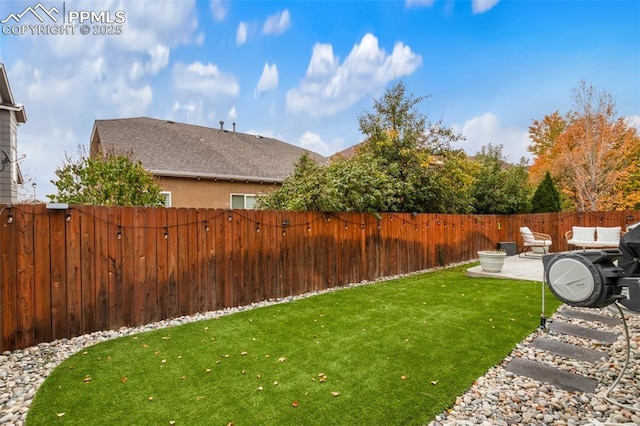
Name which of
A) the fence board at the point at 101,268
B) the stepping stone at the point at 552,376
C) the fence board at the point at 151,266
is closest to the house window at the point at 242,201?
the fence board at the point at 151,266

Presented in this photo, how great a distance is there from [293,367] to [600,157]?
19.0 metres

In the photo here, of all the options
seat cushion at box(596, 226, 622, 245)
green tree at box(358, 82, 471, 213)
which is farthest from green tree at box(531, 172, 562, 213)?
green tree at box(358, 82, 471, 213)

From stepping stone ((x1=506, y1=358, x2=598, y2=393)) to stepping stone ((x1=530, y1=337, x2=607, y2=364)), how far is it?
0.46m

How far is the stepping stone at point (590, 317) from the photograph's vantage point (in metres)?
4.42

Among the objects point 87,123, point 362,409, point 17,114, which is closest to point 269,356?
point 362,409

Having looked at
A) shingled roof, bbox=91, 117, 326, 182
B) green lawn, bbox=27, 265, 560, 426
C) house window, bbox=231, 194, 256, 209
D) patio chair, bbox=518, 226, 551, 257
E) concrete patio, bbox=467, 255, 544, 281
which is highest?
shingled roof, bbox=91, 117, 326, 182

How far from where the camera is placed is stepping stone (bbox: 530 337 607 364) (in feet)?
11.0

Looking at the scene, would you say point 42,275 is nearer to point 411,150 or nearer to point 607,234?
point 411,150

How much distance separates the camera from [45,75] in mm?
8633

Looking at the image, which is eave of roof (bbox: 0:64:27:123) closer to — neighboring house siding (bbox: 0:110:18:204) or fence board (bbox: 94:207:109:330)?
neighboring house siding (bbox: 0:110:18:204)

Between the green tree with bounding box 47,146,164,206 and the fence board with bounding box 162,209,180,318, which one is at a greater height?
the green tree with bounding box 47,146,164,206

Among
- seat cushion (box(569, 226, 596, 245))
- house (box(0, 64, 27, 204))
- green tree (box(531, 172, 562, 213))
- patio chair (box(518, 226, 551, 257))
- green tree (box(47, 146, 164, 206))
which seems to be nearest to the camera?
green tree (box(47, 146, 164, 206))

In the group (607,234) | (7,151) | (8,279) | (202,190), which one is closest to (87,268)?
(8,279)

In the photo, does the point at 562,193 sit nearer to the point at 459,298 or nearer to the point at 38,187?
the point at 459,298
